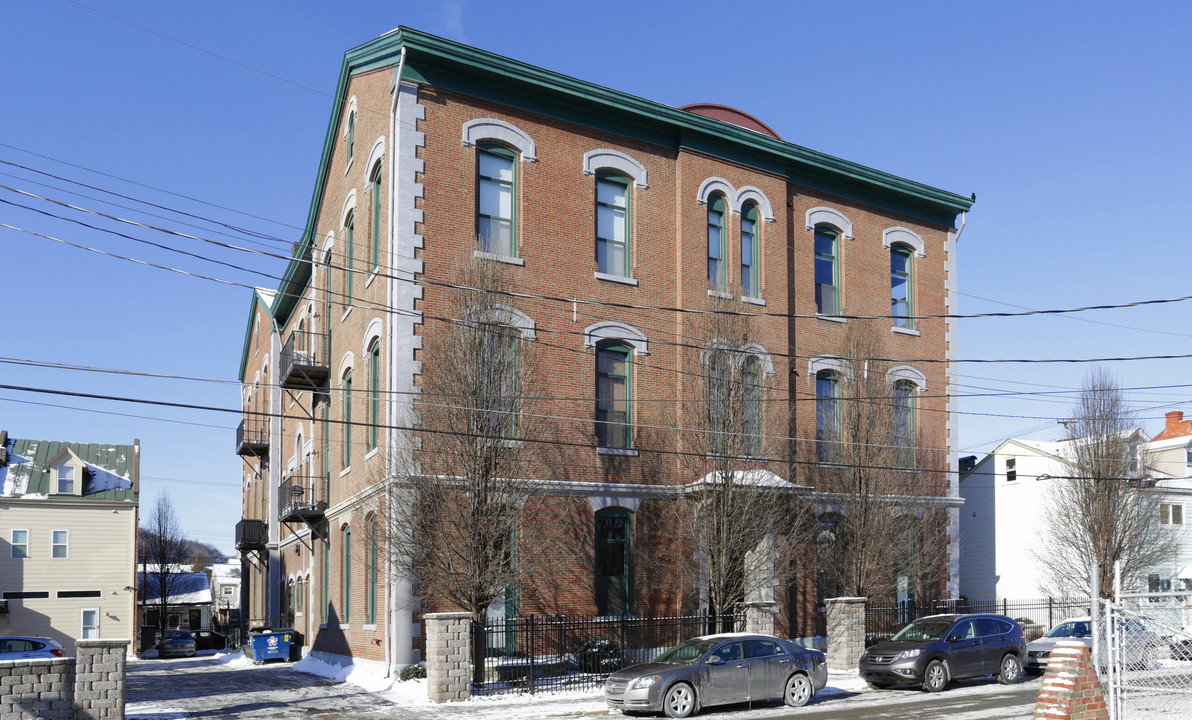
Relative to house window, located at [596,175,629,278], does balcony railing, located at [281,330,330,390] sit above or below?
below

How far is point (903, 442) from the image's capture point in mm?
30594

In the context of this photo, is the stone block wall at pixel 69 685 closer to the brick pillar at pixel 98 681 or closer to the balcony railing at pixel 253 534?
the brick pillar at pixel 98 681

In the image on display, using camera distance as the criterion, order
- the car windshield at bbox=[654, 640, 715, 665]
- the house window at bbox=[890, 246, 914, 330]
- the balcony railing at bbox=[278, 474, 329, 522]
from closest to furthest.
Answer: the car windshield at bbox=[654, 640, 715, 665] < the balcony railing at bbox=[278, 474, 329, 522] < the house window at bbox=[890, 246, 914, 330]

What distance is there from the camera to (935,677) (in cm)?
2197

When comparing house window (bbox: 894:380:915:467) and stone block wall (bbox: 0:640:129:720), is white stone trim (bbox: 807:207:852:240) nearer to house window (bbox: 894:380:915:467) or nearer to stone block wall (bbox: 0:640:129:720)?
house window (bbox: 894:380:915:467)

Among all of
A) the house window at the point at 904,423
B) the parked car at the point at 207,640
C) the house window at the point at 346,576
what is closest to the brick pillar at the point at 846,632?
the house window at the point at 904,423

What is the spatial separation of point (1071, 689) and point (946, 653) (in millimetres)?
12415

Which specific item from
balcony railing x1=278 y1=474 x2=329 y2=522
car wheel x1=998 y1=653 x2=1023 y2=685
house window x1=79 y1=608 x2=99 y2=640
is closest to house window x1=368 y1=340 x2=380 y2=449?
balcony railing x1=278 y1=474 x2=329 y2=522

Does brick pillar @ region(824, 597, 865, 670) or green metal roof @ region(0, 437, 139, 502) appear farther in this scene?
green metal roof @ region(0, 437, 139, 502)

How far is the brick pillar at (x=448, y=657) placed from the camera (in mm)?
20172

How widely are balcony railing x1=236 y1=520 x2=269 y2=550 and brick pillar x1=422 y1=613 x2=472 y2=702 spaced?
82.7 feet

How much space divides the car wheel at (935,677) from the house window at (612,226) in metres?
11.8

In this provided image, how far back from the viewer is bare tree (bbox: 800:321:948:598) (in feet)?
93.1

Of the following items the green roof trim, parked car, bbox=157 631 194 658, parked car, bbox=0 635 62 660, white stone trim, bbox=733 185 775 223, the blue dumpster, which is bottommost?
parked car, bbox=157 631 194 658
